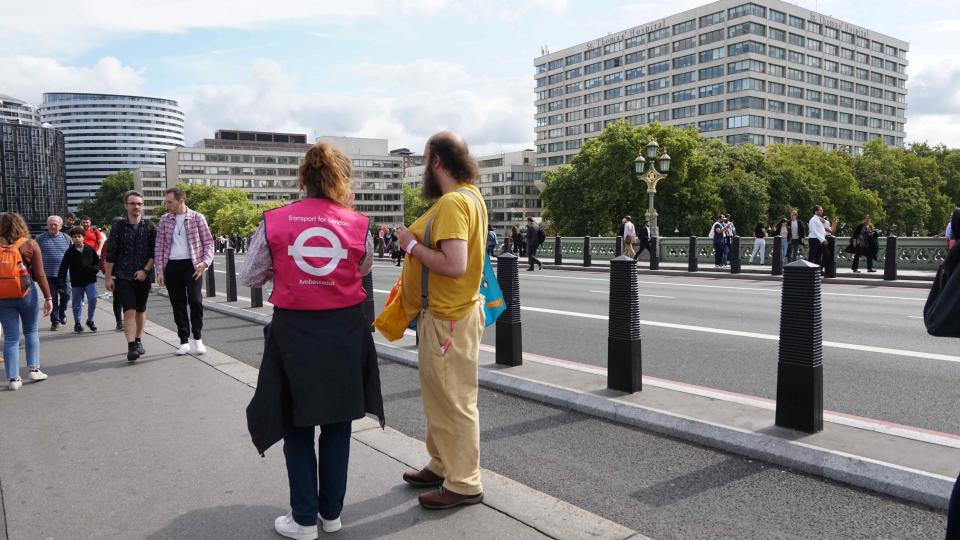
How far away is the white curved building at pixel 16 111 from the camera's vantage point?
15988 cm

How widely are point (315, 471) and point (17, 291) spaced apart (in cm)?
452

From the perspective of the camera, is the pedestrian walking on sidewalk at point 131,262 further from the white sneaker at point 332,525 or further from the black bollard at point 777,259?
the black bollard at point 777,259

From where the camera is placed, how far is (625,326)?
5227 millimetres

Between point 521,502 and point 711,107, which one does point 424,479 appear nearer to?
point 521,502

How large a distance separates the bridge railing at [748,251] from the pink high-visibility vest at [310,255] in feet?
51.0

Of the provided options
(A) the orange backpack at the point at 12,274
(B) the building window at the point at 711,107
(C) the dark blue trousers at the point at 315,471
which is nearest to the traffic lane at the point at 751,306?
(C) the dark blue trousers at the point at 315,471

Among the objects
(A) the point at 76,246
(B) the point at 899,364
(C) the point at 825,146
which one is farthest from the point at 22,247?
(C) the point at 825,146

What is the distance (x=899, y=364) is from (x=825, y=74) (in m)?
111

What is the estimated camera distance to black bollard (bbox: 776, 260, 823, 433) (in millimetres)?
4133

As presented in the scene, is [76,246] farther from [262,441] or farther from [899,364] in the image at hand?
[899,364]

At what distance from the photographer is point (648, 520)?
3.21 meters

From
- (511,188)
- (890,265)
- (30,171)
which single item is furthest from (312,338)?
(30,171)

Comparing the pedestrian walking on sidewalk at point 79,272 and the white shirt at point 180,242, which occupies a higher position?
the white shirt at point 180,242

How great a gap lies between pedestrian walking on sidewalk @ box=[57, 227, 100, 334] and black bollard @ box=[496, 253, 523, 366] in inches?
268
